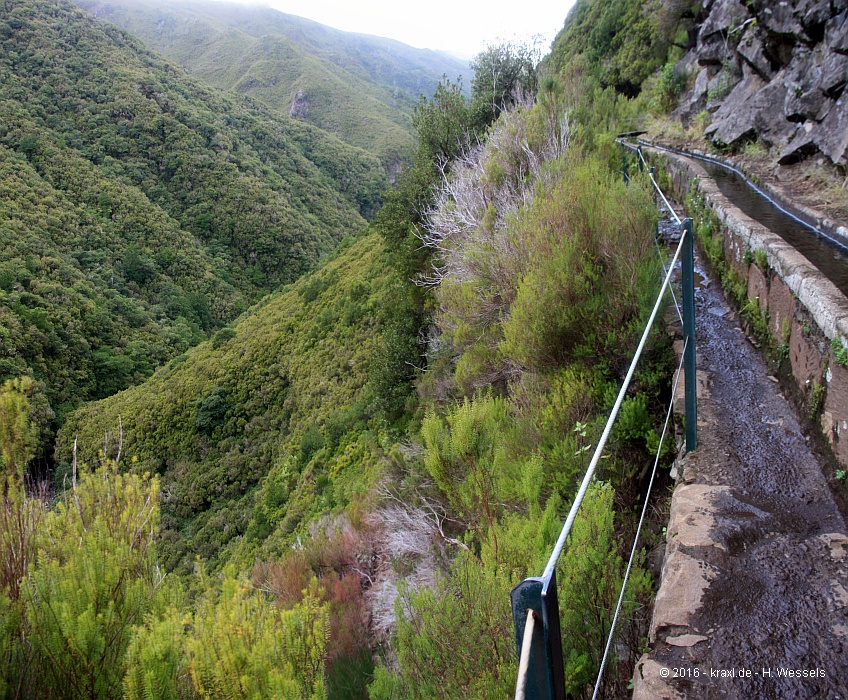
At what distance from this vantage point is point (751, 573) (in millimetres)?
2027

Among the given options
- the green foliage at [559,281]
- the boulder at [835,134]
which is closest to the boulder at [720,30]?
the boulder at [835,134]

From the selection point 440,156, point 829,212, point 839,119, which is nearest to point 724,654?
point 829,212

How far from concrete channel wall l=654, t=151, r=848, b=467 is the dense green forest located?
31.8 inches

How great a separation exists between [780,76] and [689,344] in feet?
28.7

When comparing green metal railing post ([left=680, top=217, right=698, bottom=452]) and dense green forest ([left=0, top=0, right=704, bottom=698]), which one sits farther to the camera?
green metal railing post ([left=680, top=217, right=698, bottom=452])

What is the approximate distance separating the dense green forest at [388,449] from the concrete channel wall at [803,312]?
0.81 metres

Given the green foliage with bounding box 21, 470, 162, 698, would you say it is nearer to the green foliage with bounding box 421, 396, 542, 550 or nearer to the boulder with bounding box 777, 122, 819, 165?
the green foliage with bounding box 421, 396, 542, 550

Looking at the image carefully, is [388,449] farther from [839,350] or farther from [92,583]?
[839,350]

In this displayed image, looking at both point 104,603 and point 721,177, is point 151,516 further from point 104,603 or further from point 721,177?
point 721,177

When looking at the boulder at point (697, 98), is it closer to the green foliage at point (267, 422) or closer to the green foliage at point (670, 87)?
the green foliage at point (670, 87)

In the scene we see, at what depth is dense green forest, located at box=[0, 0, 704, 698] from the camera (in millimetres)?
2119

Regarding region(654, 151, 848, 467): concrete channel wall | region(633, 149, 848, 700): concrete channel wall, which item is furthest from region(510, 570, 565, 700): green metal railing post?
region(654, 151, 848, 467): concrete channel wall

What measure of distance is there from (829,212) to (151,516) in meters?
7.02

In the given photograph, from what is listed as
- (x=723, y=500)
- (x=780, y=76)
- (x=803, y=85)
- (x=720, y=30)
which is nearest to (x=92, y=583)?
(x=723, y=500)
